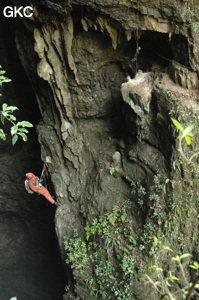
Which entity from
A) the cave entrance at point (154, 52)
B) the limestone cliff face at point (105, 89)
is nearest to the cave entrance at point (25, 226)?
the limestone cliff face at point (105, 89)

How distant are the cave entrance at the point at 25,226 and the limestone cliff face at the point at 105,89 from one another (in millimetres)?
1634

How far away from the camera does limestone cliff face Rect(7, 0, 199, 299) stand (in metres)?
5.57

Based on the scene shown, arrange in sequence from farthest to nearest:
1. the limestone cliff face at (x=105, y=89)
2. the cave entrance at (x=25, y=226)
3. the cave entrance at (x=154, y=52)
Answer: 1. the cave entrance at (x=25, y=226)
2. the cave entrance at (x=154, y=52)
3. the limestone cliff face at (x=105, y=89)

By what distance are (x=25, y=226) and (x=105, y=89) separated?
6.41m

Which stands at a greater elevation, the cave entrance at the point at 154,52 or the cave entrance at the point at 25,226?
the cave entrance at the point at 154,52

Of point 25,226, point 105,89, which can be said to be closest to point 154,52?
point 105,89

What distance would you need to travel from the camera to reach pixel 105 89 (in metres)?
7.07

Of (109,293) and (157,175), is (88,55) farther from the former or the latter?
(109,293)

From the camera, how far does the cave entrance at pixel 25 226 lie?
8477 millimetres

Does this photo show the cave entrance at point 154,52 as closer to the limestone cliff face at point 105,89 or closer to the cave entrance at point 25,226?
the limestone cliff face at point 105,89

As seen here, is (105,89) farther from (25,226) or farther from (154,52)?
(25,226)

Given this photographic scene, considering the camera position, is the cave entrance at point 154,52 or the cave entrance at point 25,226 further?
the cave entrance at point 25,226

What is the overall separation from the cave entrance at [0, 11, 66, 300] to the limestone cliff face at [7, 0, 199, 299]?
1.63 m

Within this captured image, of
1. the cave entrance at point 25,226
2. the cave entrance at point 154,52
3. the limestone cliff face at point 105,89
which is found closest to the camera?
the limestone cliff face at point 105,89
